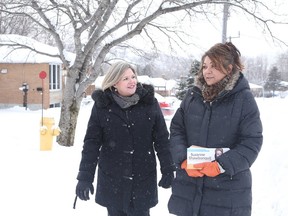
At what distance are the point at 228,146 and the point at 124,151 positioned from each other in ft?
3.32

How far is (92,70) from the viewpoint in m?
11.1

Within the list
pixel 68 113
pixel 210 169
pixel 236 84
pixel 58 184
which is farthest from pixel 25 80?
pixel 210 169

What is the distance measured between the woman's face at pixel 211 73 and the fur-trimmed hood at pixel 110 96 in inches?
28.3

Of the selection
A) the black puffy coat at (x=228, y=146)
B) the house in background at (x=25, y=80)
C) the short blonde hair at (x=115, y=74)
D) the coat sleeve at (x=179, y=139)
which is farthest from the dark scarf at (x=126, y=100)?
the house in background at (x=25, y=80)

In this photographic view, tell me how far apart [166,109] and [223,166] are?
57.0ft

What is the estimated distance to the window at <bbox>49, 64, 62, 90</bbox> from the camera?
1049 inches

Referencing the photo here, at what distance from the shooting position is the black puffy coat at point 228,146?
2725 millimetres

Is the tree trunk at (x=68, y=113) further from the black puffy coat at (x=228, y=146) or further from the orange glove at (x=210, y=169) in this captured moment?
the orange glove at (x=210, y=169)

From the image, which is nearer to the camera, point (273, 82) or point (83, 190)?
point (83, 190)

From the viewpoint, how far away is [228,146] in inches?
112

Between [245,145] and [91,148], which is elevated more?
[245,145]

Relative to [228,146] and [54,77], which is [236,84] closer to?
[228,146]

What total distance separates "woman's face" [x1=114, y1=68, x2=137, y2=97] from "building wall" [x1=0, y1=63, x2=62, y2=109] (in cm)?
2252

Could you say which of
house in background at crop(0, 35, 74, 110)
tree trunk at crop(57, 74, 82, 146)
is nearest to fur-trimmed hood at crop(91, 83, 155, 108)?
tree trunk at crop(57, 74, 82, 146)
